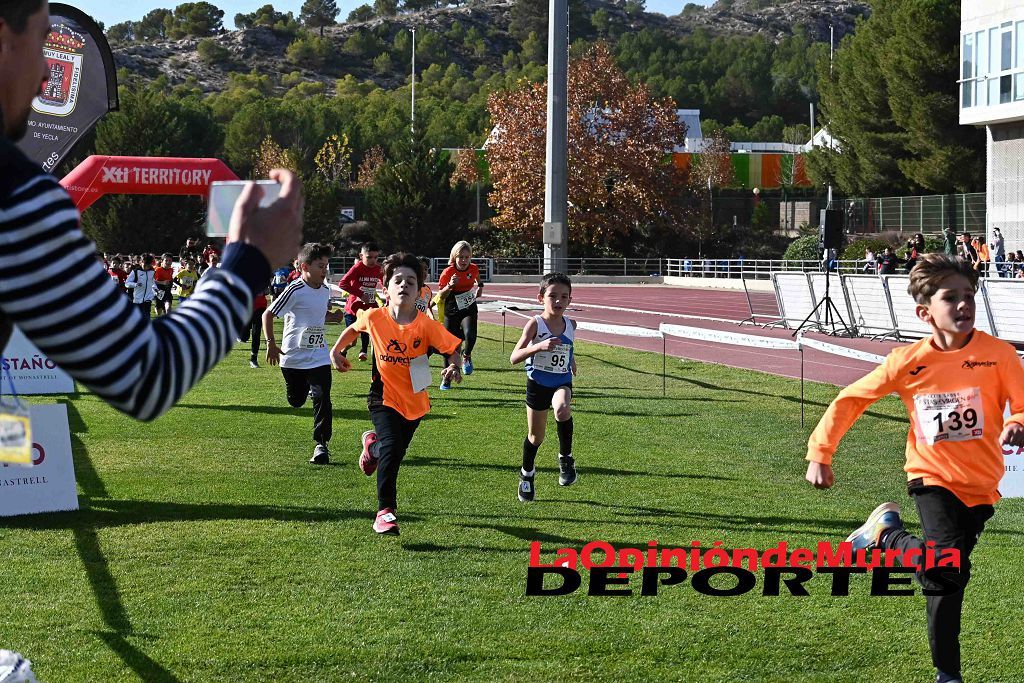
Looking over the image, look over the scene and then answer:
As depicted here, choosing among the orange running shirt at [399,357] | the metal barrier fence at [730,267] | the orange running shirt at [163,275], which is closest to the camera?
the orange running shirt at [399,357]

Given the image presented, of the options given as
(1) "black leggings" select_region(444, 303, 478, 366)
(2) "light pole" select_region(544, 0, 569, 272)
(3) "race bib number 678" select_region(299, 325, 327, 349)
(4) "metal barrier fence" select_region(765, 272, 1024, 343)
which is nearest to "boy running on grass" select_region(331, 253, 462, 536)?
(3) "race bib number 678" select_region(299, 325, 327, 349)

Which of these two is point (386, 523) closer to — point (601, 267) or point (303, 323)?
point (303, 323)

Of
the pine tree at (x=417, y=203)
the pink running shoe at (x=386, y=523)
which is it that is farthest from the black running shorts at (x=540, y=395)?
the pine tree at (x=417, y=203)

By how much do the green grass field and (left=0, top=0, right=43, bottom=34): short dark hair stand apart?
4.04m

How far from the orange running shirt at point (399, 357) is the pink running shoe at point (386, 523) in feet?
2.31

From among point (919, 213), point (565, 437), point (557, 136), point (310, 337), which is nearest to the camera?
point (565, 437)

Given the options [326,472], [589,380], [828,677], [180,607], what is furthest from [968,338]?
[589,380]

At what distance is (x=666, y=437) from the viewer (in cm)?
1363

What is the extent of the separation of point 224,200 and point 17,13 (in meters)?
0.51

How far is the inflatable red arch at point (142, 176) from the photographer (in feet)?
72.4

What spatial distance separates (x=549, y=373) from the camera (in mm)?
10445

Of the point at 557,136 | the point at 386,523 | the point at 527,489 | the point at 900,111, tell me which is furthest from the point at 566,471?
the point at 900,111

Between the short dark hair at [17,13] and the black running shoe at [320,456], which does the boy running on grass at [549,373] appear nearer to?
the black running shoe at [320,456]

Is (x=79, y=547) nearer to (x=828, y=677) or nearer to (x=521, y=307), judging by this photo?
(x=828, y=677)
